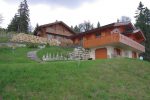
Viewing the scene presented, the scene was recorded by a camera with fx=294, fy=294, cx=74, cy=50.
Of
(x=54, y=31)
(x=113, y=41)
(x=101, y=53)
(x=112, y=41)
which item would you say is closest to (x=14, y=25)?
(x=54, y=31)

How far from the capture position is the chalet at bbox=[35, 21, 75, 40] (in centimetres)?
6603

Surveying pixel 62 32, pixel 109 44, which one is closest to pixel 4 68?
pixel 109 44

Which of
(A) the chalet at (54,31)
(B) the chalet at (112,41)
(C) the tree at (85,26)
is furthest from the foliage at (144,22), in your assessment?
(C) the tree at (85,26)

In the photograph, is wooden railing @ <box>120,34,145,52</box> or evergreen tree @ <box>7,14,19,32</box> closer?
wooden railing @ <box>120,34,145,52</box>

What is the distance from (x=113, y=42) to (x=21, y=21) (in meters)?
51.1

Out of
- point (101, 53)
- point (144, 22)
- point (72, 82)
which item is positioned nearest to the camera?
point (72, 82)

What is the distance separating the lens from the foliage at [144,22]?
63.8 metres

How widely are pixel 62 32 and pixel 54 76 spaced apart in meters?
46.8

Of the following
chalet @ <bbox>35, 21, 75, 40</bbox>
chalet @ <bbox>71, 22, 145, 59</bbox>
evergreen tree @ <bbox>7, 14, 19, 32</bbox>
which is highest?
evergreen tree @ <bbox>7, 14, 19, 32</bbox>

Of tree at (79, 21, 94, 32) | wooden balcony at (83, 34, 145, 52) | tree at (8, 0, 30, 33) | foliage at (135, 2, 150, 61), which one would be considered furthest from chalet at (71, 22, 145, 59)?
tree at (79, 21, 94, 32)

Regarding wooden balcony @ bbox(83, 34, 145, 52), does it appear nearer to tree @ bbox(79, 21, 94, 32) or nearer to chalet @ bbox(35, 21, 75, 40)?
chalet @ bbox(35, 21, 75, 40)

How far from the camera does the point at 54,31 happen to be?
2660 inches

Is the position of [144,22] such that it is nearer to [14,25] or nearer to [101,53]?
[101,53]

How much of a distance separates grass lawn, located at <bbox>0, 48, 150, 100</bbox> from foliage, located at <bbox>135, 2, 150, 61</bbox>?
3624cm
